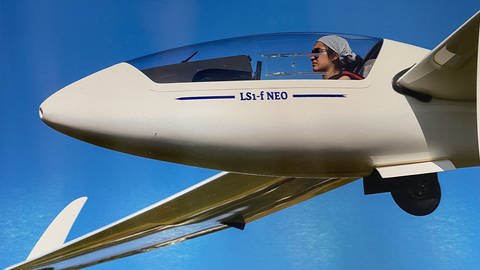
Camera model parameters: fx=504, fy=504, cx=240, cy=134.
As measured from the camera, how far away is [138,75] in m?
1.14

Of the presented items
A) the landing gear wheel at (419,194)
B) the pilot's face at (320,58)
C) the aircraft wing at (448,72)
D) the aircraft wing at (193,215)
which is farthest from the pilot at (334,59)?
the aircraft wing at (193,215)

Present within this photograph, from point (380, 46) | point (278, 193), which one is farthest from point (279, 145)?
point (278, 193)

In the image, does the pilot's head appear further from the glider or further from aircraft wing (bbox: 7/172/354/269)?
aircraft wing (bbox: 7/172/354/269)

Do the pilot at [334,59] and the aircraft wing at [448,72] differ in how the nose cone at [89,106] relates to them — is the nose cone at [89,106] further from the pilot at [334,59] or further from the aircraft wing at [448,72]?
the aircraft wing at [448,72]

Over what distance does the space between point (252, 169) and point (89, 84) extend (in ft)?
1.39

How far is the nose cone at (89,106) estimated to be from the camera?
108 cm

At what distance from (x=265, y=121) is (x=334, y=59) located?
0.27 metres

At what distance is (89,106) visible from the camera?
1084 millimetres

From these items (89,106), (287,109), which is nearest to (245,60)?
(287,109)

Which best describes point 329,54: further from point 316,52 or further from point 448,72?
point 448,72

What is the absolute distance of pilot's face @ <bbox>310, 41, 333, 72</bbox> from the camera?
1.22 m

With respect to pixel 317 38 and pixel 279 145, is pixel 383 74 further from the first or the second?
pixel 279 145

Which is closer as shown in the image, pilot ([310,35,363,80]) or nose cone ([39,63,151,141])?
nose cone ([39,63,151,141])

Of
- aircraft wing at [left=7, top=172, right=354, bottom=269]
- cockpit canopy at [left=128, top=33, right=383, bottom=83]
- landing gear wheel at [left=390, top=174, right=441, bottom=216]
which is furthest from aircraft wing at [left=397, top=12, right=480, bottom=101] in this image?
aircraft wing at [left=7, top=172, right=354, bottom=269]
